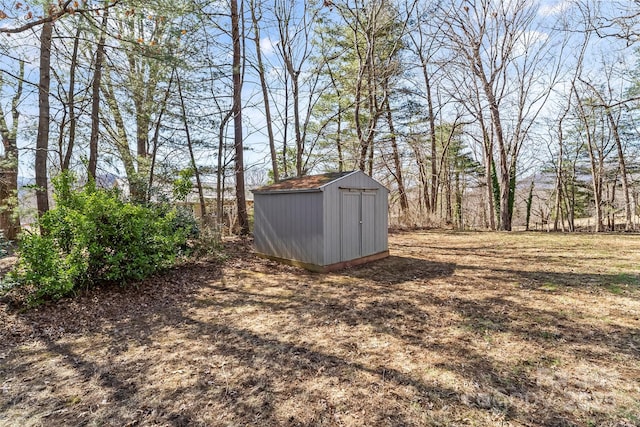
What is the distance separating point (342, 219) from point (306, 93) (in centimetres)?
591

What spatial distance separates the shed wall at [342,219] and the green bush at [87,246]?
2.46 m

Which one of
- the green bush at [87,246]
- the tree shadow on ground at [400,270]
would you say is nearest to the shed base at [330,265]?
the tree shadow on ground at [400,270]

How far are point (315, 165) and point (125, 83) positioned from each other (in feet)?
19.4

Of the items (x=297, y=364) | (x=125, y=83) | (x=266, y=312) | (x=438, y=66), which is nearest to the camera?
(x=297, y=364)

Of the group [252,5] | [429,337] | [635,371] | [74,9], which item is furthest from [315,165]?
[635,371]

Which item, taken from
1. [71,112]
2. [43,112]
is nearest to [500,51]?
[71,112]

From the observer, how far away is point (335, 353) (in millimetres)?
2512

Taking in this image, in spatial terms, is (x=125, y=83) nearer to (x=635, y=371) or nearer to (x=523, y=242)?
(x=635, y=371)

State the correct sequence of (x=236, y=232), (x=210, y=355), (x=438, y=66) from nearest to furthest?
(x=210, y=355) → (x=236, y=232) → (x=438, y=66)

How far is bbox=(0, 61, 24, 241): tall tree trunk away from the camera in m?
5.70

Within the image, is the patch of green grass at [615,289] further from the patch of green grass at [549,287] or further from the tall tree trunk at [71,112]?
the tall tree trunk at [71,112]

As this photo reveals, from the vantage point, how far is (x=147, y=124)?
294 inches

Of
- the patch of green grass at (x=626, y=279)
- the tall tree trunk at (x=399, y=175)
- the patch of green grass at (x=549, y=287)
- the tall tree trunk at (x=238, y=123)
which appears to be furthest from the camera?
the tall tree trunk at (x=399, y=175)

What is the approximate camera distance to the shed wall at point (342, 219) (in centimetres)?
511
